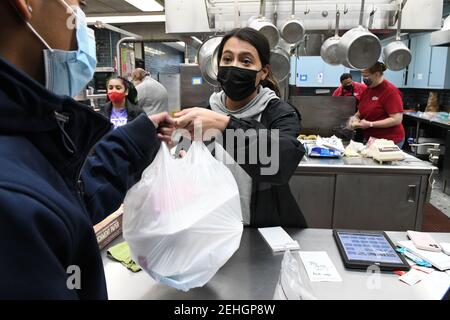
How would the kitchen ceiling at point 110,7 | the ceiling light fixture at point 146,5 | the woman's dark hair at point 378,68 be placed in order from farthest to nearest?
the kitchen ceiling at point 110,7, the ceiling light fixture at point 146,5, the woman's dark hair at point 378,68

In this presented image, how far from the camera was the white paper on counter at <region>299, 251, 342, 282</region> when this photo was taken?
971 mm

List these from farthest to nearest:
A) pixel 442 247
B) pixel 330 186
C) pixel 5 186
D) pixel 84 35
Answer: pixel 330 186
pixel 442 247
pixel 84 35
pixel 5 186

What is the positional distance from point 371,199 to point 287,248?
1535mm

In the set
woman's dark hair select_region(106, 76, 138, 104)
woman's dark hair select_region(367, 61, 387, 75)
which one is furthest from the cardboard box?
woman's dark hair select_region(106, 76, 138, 104)

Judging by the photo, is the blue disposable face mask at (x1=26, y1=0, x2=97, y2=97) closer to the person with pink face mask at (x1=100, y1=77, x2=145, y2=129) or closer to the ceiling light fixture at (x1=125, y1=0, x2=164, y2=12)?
the person with pink face mask at (x1=100, y1=77, x2=145, y2=129)

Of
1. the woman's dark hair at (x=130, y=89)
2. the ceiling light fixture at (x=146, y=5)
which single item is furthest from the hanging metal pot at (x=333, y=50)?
the ceiling light fixture at (x=146, y=5)

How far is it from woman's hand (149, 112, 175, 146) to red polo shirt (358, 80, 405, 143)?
96.9 inches

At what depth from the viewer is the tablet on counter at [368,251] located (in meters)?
1.00

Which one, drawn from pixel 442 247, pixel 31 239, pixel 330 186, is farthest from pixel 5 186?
pixel 330 186

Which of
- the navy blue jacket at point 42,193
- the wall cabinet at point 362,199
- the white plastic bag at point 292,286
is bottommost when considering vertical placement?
the wall cabinet at point 362,199

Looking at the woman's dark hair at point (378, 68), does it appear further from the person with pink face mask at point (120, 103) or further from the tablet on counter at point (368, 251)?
the person with pink face mask at point (120, 103)

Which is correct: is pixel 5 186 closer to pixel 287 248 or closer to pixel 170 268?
pixel 170 268

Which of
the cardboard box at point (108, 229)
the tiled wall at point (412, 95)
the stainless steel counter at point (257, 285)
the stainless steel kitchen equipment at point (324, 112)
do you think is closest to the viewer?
the stainless steel counter at point (257, 285)

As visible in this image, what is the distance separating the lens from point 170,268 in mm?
770
